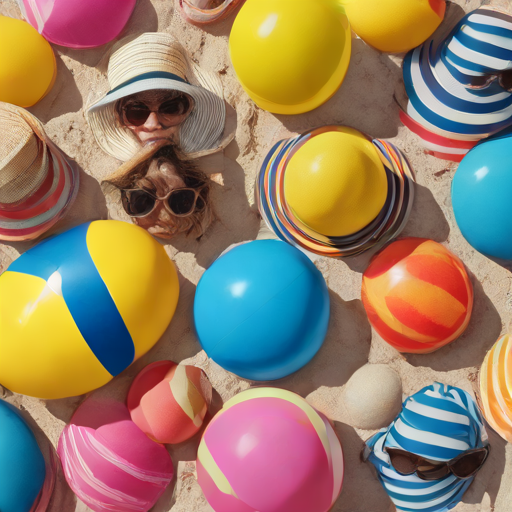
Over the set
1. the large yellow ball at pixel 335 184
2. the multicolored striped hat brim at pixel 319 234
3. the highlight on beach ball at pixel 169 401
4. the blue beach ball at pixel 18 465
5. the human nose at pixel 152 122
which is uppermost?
the human nose at pixel 152 122

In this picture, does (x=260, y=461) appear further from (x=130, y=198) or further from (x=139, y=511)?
(x=130, y=198)

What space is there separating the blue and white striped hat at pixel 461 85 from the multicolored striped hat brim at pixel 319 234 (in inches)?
10.7

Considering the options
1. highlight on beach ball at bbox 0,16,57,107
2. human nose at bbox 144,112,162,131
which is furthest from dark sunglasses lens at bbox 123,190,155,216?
highlight on beach ball at bbox 0,16,57,107

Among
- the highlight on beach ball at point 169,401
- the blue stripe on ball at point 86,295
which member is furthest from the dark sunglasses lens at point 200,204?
the highlight on beach ball at point 169,401

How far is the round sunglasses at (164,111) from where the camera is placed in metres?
3.00

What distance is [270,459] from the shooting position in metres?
2.58

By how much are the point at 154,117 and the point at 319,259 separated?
1300 mm

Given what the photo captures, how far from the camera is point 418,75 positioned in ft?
10.2

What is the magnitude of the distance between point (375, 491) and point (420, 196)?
5.92 ft

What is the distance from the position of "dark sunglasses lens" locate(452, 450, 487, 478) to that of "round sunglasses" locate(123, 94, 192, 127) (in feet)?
8.27

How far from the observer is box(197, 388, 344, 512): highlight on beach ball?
2574mm

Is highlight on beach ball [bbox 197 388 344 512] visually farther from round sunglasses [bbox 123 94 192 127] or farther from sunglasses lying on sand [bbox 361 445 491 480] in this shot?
round sunglasses [bbox 123 94 192 127]

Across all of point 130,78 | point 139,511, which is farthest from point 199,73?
point 139,511

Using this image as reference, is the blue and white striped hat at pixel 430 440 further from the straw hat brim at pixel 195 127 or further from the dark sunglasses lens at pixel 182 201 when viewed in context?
the straw hat brim at pixel 195 127
